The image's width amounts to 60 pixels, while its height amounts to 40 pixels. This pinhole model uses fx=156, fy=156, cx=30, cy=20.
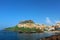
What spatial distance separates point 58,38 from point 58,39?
0.37 metres

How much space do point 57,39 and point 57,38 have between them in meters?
0.32

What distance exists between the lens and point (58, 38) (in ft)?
154

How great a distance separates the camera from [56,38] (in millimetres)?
47250

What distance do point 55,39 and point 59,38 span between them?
4.01 feet

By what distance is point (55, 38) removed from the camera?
1866 inches

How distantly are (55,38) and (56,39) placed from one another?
0.62m

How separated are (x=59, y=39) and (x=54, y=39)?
1.56 meters

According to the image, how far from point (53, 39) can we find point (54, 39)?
0.47 m

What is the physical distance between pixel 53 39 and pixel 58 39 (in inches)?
61.5

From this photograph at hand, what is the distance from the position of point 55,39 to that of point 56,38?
1.84ft

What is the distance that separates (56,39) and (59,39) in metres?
1.00

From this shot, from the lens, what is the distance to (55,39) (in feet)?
154

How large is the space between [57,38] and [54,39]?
1.01m

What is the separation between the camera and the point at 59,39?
152 feet
